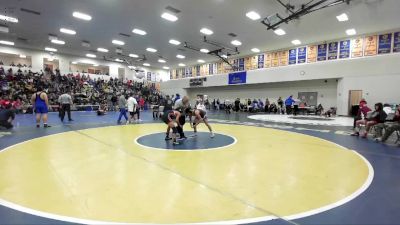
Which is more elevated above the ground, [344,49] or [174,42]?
[174,42]

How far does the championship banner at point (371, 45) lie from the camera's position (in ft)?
52.1

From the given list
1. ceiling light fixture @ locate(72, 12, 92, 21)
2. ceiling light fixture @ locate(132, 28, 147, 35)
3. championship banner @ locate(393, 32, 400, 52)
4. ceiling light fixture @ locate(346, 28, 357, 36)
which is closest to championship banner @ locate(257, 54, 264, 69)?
ceiling light fixture @ locate(346, 28, 357, 36)

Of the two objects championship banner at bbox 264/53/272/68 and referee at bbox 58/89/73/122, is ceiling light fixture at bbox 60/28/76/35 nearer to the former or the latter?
referee at bbox 58/89/73/122

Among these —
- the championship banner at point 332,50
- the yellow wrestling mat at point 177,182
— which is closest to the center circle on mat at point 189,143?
the yellow wrestling mat at point 177,182

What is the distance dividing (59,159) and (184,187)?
9.37 feet

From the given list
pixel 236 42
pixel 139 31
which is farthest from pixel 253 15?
pixel 139 31

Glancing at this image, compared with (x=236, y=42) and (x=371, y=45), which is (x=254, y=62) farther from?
(x=371, y=45)

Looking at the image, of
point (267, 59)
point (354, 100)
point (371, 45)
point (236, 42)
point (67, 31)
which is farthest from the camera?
point (267, 59)

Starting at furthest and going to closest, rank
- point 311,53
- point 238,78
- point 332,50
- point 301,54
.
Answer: point 238,78 < point 301,54 < point 311,53 < point 332,50

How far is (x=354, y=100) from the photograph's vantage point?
16.8 metres

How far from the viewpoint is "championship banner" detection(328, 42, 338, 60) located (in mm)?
17617

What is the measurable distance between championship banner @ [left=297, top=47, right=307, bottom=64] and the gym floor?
1564 cm

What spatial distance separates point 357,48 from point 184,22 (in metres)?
12.7

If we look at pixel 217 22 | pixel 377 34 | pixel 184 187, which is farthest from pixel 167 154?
pixel 377 34
